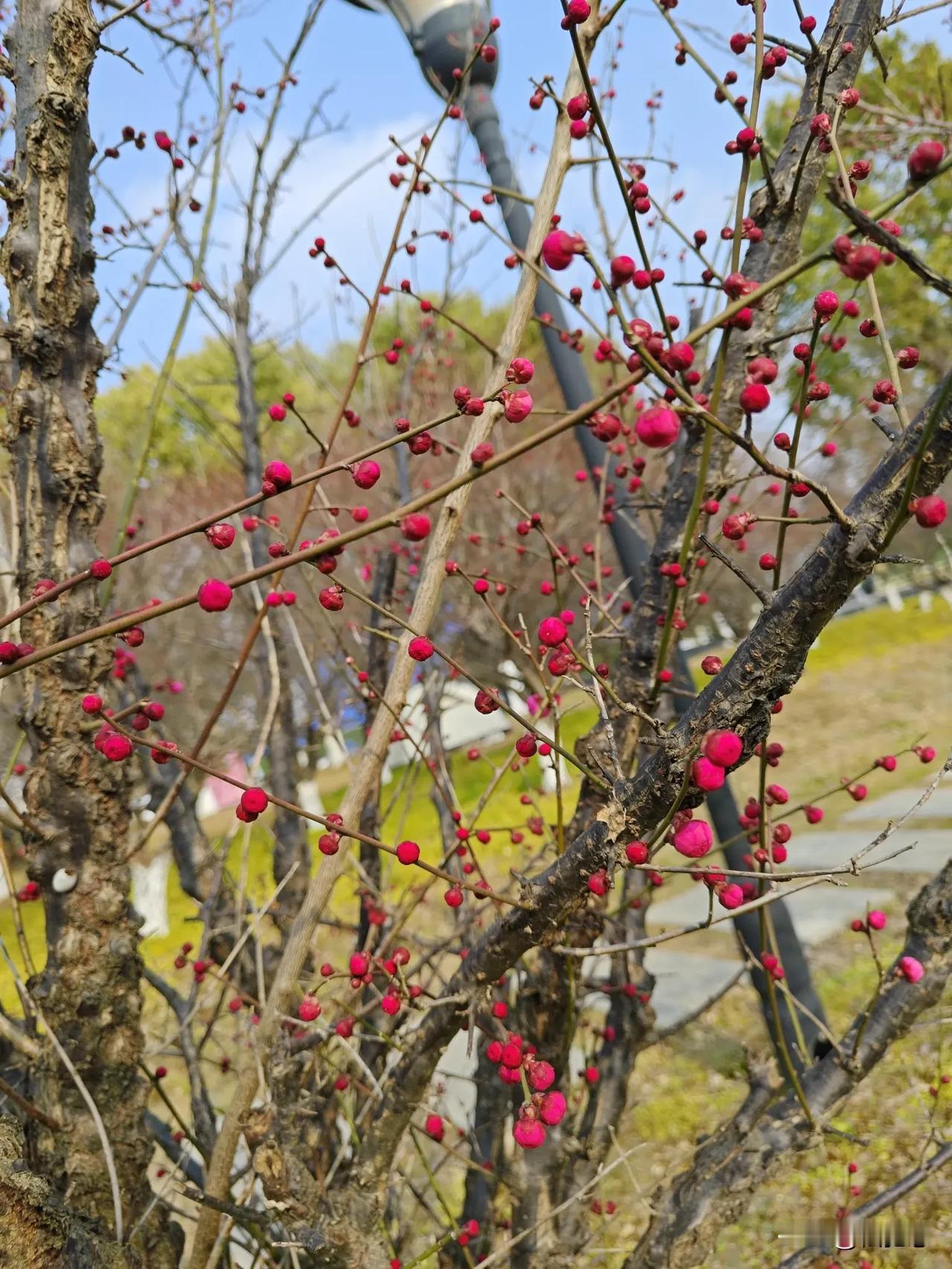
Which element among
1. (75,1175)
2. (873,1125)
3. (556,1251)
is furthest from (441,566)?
(873,1125)

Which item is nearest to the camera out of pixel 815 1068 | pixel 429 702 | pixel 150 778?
pixel 815 1068

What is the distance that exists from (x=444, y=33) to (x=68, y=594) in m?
3.07

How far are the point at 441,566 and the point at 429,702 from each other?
51.2 inches

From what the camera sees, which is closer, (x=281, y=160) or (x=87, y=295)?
(x=87, y=295)

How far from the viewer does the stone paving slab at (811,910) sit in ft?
20.0

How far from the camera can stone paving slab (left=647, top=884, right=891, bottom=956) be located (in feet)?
20.0

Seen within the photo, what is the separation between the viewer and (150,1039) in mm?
5820

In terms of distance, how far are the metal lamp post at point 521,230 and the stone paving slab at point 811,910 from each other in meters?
1.82

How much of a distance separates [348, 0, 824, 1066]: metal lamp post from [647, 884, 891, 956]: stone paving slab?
1823 millimetres

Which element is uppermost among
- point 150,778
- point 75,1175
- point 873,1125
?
point 150,778

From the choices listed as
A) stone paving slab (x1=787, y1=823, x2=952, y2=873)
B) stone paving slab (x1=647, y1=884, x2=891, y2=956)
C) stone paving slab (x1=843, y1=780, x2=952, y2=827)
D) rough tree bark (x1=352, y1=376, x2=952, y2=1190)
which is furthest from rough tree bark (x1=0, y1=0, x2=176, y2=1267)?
stone paving slab (x1=843, y1=780, x2=952, y2=827)

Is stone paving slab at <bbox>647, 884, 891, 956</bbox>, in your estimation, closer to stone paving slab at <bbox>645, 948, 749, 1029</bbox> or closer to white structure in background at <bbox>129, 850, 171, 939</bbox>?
stone paving slab at <bbox>645, 948, 749, 1029</bbox>

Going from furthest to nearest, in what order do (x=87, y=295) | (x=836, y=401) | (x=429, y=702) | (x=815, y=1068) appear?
(x=836, y=401)
(x=429, y=702)
(x=815, y=1068)
(x=87, y=295)

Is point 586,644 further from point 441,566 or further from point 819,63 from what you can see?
point 819,63
